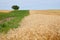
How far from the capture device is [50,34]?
9070mm

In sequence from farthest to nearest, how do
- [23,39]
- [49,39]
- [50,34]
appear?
[50,34] < [49,39] < [23,39]

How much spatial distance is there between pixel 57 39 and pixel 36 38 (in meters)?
1.03

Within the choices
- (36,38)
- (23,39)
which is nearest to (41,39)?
(36,38)

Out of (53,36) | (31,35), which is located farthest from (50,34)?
(31,35)

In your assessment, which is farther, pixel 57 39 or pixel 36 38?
pixel 57 39

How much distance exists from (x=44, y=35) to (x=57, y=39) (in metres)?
0.57

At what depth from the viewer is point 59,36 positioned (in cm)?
880

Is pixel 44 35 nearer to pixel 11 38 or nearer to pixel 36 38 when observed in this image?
pixel 36 38

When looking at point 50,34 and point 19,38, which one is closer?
point 19,38

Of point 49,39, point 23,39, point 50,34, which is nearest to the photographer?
point 23,39

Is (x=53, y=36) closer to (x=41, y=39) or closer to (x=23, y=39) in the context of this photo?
(x=41, y=39)

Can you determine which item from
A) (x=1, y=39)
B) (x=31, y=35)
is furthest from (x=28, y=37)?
(x=1, y=39)

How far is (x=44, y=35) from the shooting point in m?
8.92

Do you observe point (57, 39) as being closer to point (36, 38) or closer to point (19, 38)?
point (36, 38)
